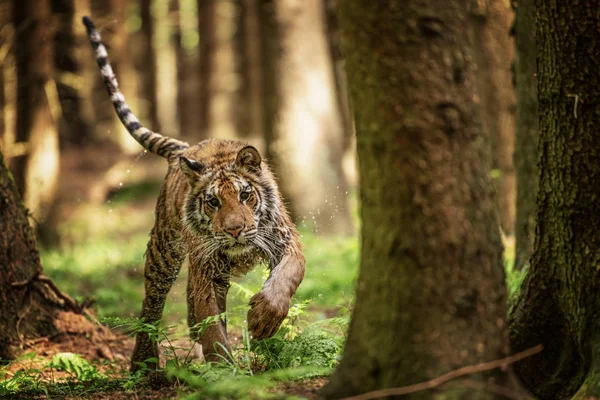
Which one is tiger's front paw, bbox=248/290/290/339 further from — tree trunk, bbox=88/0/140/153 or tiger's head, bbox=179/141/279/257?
tree trunk, bbox=88/0/140/153

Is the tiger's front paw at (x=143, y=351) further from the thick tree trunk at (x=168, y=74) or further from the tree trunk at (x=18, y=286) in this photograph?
the thick tree trunk at (x=168, y=74)

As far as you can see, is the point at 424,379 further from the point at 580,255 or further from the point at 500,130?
the point at 500,130

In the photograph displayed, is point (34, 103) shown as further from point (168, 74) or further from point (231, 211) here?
point (168, 74)

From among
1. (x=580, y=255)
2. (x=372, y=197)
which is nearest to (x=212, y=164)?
(x=372, y=197)

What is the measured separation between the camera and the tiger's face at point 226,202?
549 cm

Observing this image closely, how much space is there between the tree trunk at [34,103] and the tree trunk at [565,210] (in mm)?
9636

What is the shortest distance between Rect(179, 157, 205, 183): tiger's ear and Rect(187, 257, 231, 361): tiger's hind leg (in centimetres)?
66

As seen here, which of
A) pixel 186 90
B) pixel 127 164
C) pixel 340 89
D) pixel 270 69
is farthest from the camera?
pixel 186 90

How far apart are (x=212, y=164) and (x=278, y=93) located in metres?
7.44

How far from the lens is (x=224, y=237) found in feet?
18.0

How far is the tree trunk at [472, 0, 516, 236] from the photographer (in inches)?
417

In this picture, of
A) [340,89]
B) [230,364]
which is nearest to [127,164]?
[340,89]

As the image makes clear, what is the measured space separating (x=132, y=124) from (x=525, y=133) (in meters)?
4.00

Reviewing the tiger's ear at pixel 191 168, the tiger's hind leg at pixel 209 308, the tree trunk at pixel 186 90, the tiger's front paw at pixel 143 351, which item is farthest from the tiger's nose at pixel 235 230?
the tree trunk at pixel 186 90
